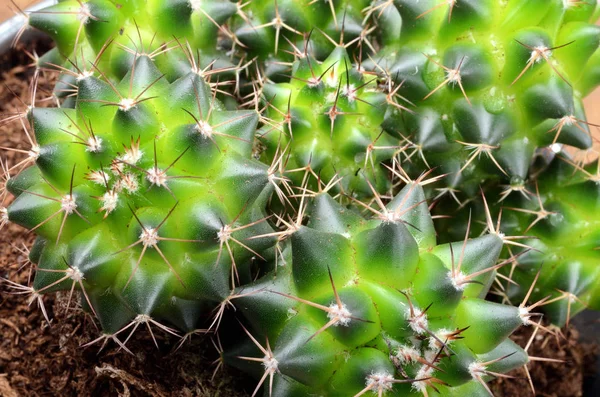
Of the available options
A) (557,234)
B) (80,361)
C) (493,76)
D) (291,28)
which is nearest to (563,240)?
(557,234)

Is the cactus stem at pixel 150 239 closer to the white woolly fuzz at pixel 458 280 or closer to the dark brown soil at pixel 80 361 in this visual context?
the dark brown soil at pixel 80 361

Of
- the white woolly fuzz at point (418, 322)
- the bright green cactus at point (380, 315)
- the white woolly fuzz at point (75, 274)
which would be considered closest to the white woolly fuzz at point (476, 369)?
the bright green cactus at point (380, 315)

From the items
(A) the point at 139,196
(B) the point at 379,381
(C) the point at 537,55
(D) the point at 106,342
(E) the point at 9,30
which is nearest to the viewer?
(B) the point at 379,381

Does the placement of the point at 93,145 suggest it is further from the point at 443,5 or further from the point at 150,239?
the point at 443,5

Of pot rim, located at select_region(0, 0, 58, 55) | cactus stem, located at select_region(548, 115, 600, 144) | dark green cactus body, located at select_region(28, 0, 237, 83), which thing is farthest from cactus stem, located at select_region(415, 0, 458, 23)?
pot rim, located at select_region(0, 0, 58, 55)

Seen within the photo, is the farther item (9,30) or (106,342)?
(9,30)

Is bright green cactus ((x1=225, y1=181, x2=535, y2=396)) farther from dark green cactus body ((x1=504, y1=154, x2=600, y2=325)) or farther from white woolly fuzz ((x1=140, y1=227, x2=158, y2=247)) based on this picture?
dark green cactus body ((x1=504, y1=154, x2=600, y2=325))
